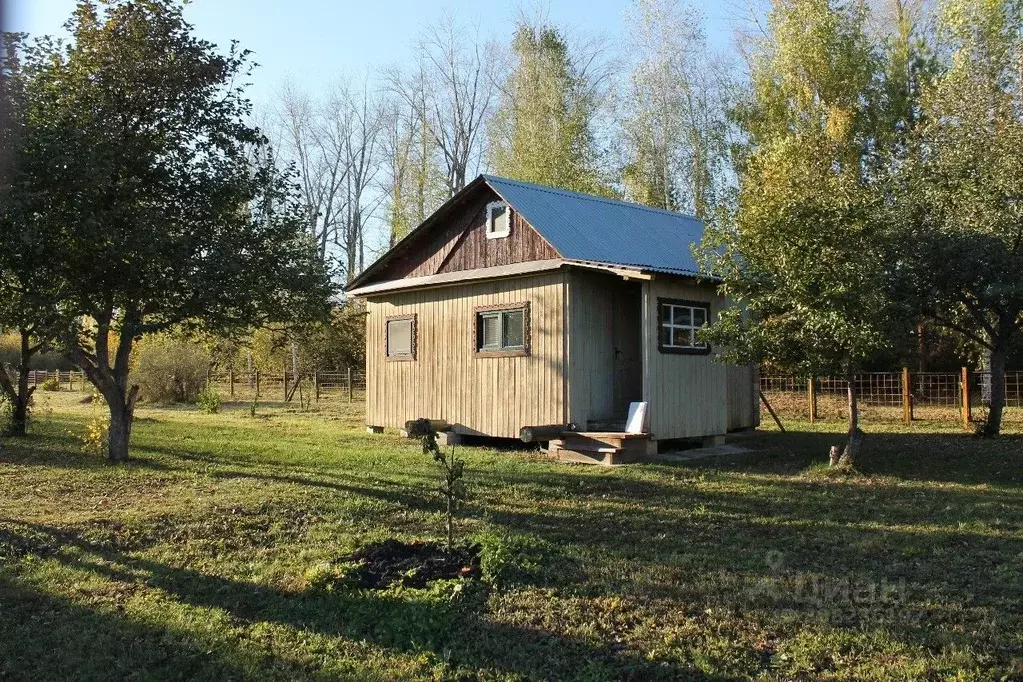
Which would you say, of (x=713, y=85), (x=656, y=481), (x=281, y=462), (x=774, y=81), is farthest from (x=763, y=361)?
(x=713, y=85)

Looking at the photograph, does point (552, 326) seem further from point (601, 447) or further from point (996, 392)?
point (996, 392)

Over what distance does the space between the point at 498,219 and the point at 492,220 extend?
18 centimetres

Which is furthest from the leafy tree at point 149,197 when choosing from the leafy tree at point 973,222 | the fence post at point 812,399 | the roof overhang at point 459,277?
the fence post at point 812,399

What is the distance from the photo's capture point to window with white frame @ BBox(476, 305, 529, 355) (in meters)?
15.2

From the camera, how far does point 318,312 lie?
12789 millimetres

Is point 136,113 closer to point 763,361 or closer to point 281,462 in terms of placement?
point 281,462

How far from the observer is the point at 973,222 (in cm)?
1582

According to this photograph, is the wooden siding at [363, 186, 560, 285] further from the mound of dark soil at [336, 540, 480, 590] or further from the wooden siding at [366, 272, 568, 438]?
the mound of dark soil at [336, 540, 480, 590]

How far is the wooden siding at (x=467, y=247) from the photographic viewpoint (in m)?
15.3

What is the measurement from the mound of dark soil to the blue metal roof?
787 cm

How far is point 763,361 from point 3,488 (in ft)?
31.5

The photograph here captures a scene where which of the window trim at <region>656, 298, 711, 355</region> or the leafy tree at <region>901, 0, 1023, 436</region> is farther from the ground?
the leafy tree at <region>901, 0, 1023, 436</region>

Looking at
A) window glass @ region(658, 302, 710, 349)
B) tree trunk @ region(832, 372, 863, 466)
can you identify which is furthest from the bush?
tree trunk @ region(832, 372, 863, 466)

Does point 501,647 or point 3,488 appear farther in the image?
point 3,488
